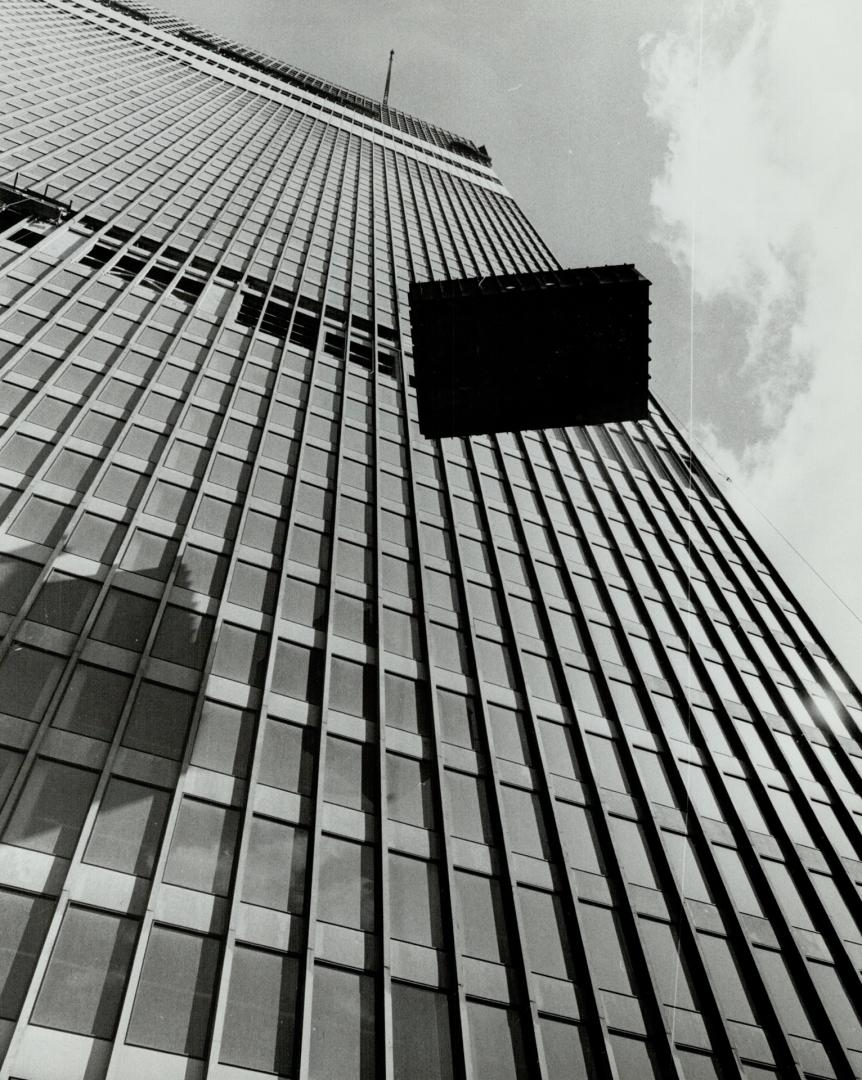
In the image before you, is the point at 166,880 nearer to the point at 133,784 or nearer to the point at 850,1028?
the point at 133,784

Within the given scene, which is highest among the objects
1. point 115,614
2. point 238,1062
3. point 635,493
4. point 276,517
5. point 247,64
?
point 247,64

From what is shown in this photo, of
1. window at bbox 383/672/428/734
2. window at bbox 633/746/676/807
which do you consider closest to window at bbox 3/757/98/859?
window at bbox 383/672/428/734

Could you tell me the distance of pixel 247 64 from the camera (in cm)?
10069

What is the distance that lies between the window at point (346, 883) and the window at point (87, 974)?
3.64 m

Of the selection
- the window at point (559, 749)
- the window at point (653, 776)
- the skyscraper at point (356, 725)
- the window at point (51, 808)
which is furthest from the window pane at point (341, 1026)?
the window at point (653, 776)

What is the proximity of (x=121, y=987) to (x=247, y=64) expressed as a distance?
112791 mm

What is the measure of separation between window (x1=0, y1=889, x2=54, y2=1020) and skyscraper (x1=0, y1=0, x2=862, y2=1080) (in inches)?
2.0

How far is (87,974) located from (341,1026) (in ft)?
14.0

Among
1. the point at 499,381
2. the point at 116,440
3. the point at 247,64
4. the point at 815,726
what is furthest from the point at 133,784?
the point at 247,64

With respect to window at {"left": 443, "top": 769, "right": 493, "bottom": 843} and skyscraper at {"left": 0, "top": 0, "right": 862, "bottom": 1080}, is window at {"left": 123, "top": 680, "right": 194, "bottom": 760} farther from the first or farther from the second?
window at {"left": 443, "top": 769, "right": 493, "bottom": 843}

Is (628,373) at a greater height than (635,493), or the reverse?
(635,493)

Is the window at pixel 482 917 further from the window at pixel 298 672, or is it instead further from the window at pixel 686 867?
the window at pixel 298 672

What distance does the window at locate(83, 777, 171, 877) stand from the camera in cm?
1405

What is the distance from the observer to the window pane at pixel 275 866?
14.7 meters
